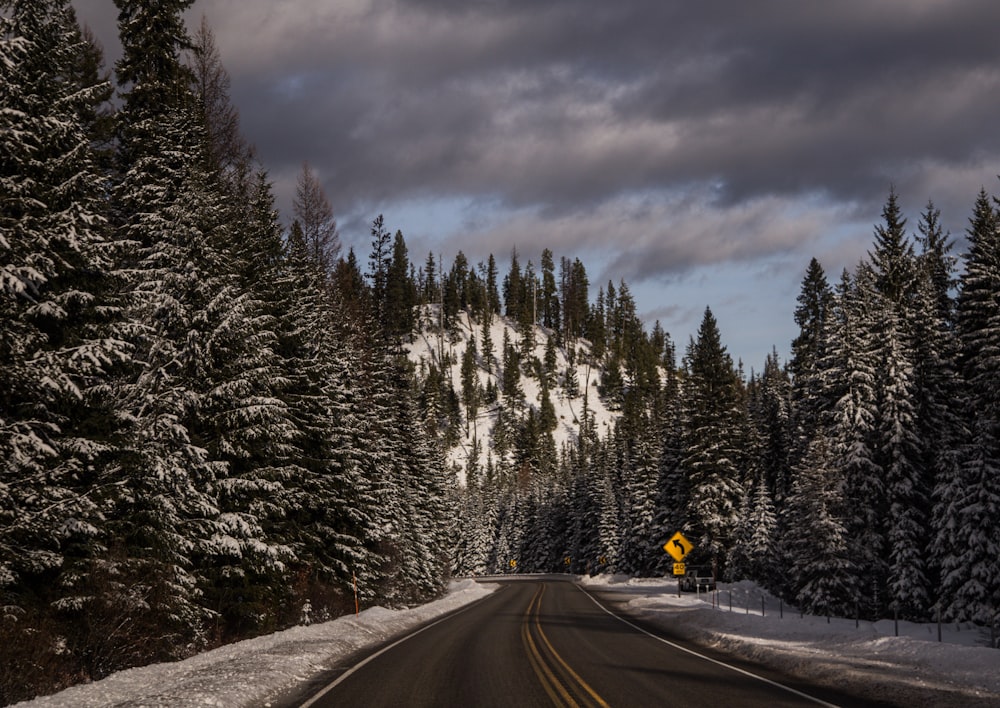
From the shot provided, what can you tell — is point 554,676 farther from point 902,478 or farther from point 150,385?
point 902,478

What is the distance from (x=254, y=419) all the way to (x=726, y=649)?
1425cm

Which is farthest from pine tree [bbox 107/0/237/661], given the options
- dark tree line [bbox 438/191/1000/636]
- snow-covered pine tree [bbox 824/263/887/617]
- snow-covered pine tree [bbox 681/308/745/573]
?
snow-covered pine tree [bbox 681/308/745/573]

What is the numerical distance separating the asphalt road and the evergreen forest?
5193 mm

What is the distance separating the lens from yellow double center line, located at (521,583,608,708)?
11.7 metres

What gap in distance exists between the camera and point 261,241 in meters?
27.4

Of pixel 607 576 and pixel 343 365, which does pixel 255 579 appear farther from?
pixel 607 576

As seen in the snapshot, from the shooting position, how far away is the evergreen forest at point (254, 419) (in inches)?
580

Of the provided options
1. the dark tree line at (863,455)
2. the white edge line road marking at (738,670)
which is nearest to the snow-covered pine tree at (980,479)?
the dark tree line at (863,455)

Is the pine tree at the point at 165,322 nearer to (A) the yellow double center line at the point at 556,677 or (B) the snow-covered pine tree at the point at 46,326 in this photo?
(B) the snow-covered pine tree at the point at 46,326

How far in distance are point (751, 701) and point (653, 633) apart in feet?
44.1

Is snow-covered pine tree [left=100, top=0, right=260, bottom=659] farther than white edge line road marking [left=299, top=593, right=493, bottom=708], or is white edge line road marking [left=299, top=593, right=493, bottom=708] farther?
snow-covered pine tree [left=100, top=0, right=260, bottom=659]

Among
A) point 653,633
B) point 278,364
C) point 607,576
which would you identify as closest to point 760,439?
point 607,576

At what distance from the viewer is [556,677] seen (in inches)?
559

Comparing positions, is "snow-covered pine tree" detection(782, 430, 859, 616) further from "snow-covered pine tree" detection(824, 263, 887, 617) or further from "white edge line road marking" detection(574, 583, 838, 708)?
"white edge line road marking" detection(574, 583, 838, 708)
